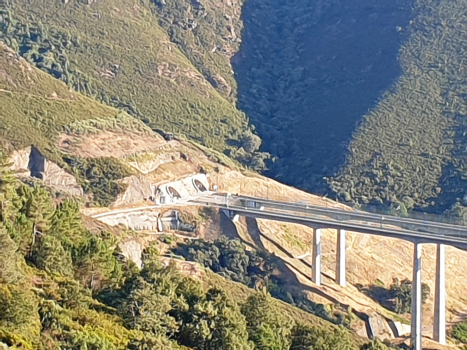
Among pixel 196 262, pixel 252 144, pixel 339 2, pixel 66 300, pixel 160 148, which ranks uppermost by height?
pixel 339 2

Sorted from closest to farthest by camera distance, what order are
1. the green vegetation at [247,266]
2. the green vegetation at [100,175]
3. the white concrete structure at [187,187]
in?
1. the green vegetation at [247,266]
2. the green vegetation at [100,175]
3. the white concrete structure at [187,187]

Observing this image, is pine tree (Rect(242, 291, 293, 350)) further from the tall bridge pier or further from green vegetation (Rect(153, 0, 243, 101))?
green vegetation (Rect(153, 0, 243, 101))

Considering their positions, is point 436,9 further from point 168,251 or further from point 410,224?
point 168,251

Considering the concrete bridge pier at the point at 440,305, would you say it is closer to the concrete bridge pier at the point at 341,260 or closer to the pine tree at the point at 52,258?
the concrete bridge pier at the point at 341,260

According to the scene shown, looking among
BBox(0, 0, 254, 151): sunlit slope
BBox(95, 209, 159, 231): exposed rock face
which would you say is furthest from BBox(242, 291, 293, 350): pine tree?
BBox(0, 0, 254, 151): sunlit slope

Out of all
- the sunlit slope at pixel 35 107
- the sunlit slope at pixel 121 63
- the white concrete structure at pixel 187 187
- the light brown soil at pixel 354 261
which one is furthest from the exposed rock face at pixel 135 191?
the sunlit slope at pixel 121 63

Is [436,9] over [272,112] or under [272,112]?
over

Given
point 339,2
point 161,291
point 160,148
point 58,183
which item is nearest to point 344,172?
point 160,148
